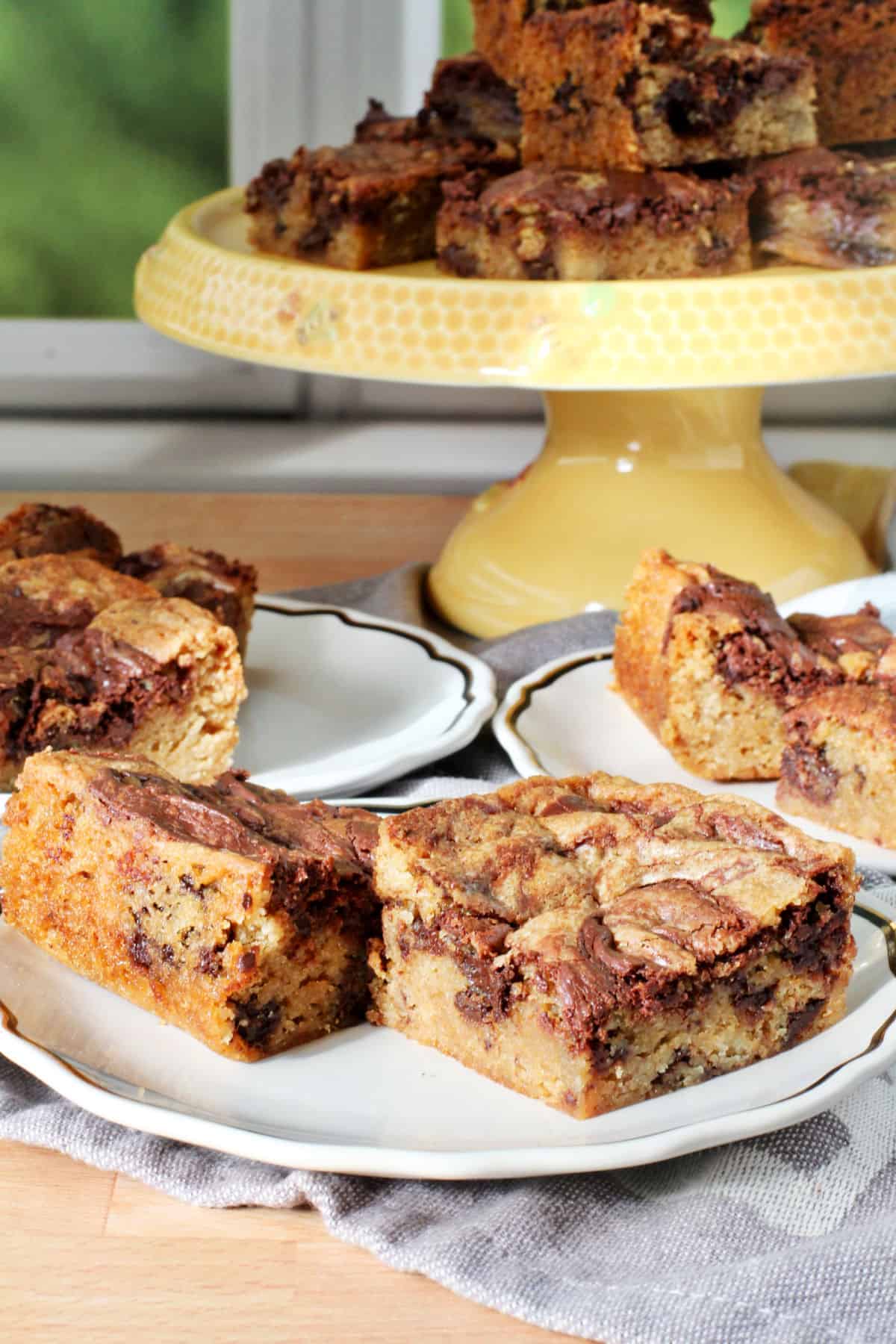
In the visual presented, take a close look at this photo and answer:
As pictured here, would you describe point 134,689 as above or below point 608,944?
below

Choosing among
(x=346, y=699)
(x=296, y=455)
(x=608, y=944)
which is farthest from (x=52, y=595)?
(x=296, y=455)

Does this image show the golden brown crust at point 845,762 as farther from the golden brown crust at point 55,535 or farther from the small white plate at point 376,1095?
the golden brown crust at point 55,535

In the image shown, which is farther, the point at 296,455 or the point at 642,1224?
the point at 296,455

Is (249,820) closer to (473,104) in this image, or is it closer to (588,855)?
(588,855)

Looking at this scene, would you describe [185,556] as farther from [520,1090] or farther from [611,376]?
[520,1090]

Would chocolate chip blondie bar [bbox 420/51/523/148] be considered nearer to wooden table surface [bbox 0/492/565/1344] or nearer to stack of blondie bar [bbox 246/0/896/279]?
stack of blondie bar [bbox 246/0/896/279]

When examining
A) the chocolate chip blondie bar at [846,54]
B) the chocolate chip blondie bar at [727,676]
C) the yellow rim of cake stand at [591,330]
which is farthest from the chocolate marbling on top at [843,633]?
the chocolate chip blondie bar at [846,54]

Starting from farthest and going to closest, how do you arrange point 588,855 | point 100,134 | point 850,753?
point 100,134
point 850,753
point 588,855

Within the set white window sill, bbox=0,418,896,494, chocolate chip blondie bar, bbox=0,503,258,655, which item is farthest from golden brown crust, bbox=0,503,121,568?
white window sill, bbox=0,418,896,494
